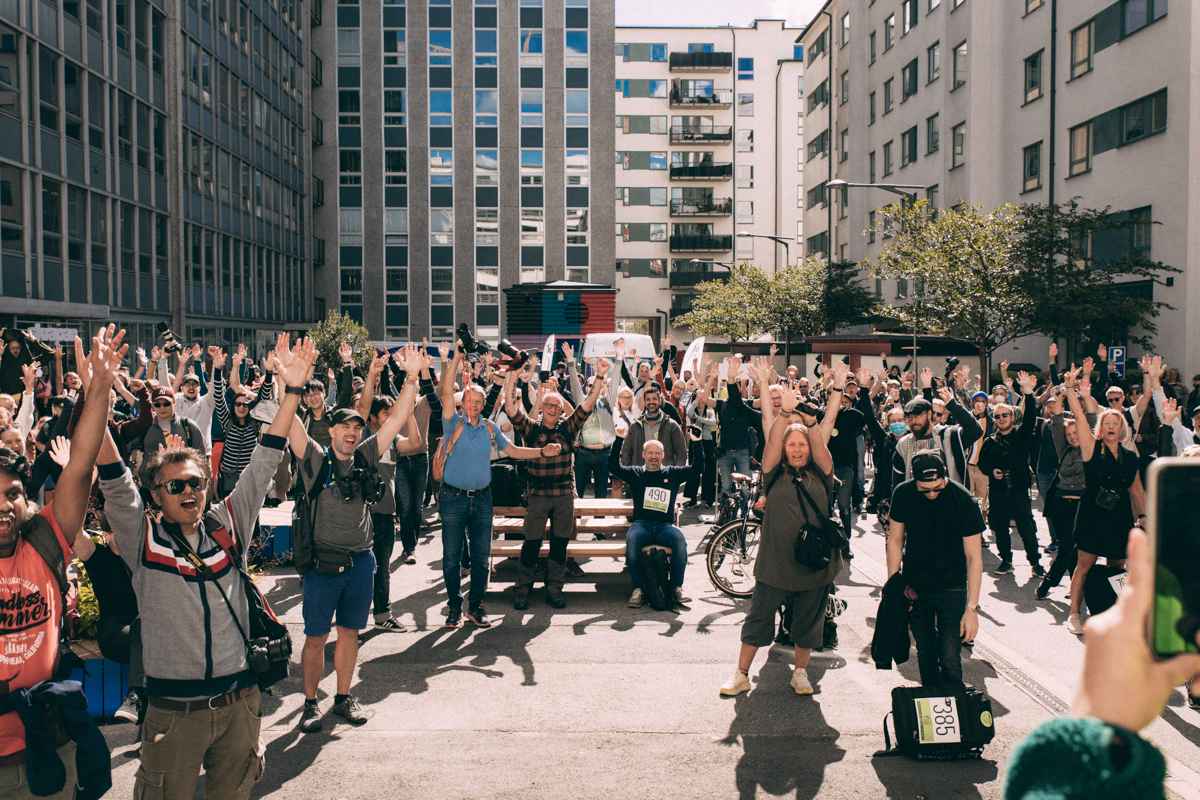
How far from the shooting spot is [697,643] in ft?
24.3

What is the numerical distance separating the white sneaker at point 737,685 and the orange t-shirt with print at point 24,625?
4093 mm

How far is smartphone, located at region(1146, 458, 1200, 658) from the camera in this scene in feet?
4.39

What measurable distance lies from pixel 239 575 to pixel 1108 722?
311 centimetres

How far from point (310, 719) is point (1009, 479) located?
730 cm

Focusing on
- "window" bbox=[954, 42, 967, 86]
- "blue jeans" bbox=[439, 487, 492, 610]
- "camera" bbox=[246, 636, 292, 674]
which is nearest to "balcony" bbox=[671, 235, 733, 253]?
"window" bbox=[954, 42, 967, 86]

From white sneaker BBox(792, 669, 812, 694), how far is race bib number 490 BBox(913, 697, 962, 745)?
1151 millimetres

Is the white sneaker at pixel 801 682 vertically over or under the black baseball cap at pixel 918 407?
under

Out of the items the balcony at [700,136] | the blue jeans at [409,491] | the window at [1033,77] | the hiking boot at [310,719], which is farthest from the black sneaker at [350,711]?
the balcony at [700,136]

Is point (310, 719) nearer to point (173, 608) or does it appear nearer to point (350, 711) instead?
point (350, 711)

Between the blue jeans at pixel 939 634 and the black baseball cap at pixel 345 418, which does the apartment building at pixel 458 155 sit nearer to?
the black baseball cap at pixel 345 418

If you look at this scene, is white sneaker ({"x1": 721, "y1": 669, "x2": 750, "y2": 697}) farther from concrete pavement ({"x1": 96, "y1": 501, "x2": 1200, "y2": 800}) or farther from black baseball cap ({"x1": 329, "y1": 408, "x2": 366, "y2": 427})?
black baseball cap ({"x1": 329, "y1": 408, "x2": 366, "y2": 427})

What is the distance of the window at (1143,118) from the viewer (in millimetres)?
23250

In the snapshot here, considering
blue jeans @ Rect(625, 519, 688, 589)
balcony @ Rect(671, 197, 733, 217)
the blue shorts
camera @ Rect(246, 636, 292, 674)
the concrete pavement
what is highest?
balcony @ Rect(671, 197, 733, 217)

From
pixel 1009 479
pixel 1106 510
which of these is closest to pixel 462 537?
pixel 1106 510
